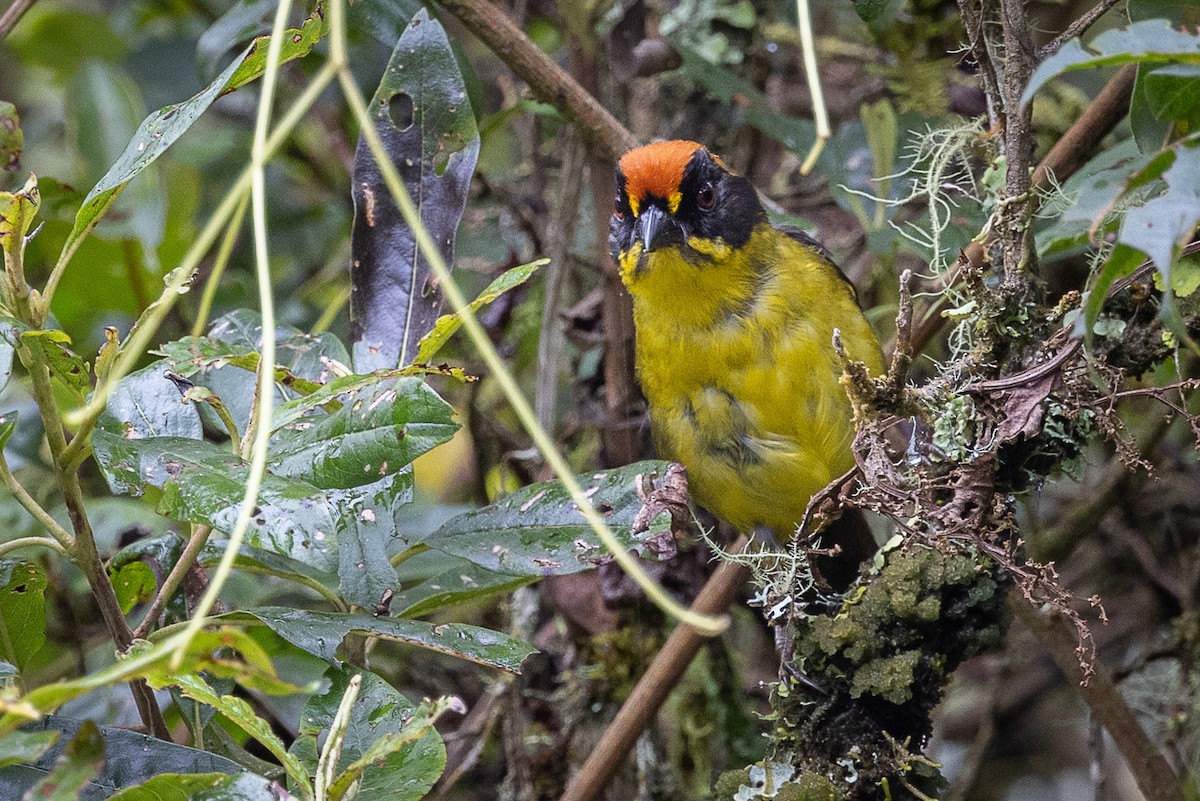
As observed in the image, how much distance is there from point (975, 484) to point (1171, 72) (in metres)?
0.66

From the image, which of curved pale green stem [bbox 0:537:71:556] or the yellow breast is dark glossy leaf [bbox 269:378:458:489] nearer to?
curved pale green stem [bbox 0:537:71:556]

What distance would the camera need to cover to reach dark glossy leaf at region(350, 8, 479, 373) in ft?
6.45

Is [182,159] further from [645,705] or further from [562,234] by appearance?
[645,705]

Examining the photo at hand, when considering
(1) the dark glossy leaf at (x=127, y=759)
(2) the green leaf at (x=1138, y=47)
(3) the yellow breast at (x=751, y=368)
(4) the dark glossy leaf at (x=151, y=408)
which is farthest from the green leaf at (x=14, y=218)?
(3) the yellow breast at (x=751, y=368)

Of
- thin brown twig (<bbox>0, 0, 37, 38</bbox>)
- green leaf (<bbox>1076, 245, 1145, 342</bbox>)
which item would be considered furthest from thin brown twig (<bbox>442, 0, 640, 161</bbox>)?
green leaf (<bbox>1076, 245, 1145, 342</bbox>)

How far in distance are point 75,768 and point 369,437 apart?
1.65 ft

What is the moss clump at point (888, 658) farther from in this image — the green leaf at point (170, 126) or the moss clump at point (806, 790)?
the green leaf at point (170, 126)

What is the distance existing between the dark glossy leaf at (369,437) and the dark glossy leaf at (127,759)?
0.39 meters

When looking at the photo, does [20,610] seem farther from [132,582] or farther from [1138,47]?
[1138,47]

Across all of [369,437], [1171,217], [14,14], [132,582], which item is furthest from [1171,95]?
[14,14]

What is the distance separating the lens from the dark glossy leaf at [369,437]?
149 cm

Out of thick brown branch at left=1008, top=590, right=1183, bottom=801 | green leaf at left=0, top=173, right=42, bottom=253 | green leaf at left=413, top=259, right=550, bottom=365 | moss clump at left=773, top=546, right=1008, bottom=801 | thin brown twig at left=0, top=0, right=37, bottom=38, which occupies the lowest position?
thick brown branch at left=1008, top=590, right=1183, bottom=801

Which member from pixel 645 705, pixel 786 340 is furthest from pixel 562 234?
pixel 645 705

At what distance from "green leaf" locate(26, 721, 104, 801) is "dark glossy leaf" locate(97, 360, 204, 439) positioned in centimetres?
65
